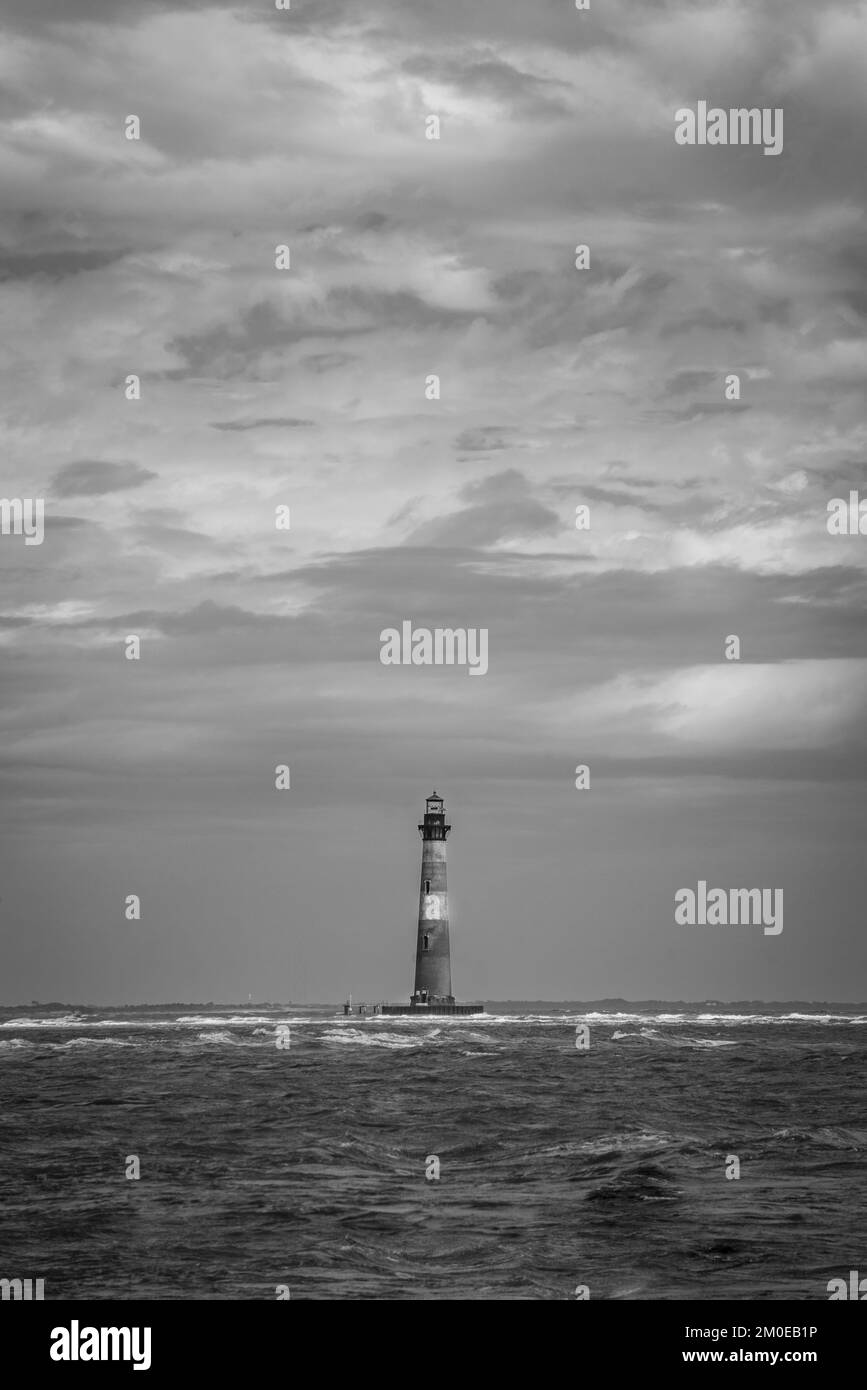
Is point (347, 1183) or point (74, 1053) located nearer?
point (347, 1183)

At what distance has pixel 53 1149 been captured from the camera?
33.8 metres

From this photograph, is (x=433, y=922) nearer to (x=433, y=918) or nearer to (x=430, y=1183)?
(x=433, y=918)

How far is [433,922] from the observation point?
10312cm

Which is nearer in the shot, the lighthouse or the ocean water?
the ocean water

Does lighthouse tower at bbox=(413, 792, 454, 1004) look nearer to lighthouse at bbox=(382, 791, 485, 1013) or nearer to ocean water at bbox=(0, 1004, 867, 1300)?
lighthouse at bbox=(382, 791, 485, 1013)

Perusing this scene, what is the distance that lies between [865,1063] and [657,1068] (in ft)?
37.0

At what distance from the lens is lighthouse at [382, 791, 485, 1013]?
103188 millimetres

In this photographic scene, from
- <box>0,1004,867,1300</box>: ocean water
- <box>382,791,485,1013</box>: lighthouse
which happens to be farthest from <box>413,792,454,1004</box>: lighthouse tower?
<box>0,1004,867,1300</box>: ocean water

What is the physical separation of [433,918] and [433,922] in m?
0.26

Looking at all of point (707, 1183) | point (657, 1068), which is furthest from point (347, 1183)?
point (657, 1068)

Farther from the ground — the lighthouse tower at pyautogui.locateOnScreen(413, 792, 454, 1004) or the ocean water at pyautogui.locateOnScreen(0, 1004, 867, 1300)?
the lighthouse tower at pyautogui.locateOnScreen(413, 792, 454, 1004)

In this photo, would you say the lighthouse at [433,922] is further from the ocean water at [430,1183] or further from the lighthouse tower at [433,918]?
the ocean water at [430,1183]

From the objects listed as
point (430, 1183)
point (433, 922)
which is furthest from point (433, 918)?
point (430, 1183)
